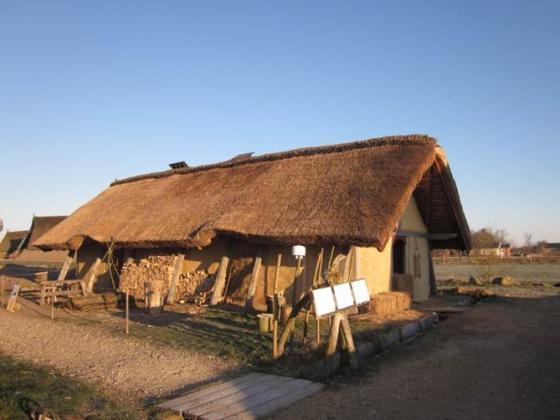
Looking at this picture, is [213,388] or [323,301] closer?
[213,388]

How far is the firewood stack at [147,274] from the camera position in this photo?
618 inches

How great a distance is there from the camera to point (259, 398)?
5898 millimetres

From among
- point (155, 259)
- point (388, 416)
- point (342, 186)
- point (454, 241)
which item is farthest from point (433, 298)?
point (388, 416)

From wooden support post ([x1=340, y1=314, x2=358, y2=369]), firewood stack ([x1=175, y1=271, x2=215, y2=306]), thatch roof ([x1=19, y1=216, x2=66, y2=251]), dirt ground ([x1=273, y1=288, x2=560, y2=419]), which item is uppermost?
thatch roof ([x1=19, y1=216, x2=66, y2=251])

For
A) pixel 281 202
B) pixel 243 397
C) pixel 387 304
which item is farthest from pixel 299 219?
pixel 243 397

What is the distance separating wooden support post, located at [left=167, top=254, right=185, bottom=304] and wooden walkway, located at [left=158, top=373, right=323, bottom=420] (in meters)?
8.61

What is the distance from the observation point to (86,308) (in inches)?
556

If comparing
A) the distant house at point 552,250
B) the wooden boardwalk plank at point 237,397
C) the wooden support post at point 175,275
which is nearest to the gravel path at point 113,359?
the wooden boardwalk plank at point 237,397

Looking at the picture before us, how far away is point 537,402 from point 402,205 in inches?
243

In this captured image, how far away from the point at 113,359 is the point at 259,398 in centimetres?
360

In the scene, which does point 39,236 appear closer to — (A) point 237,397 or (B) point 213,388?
(B) point 213,388

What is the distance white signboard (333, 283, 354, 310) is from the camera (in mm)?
7391

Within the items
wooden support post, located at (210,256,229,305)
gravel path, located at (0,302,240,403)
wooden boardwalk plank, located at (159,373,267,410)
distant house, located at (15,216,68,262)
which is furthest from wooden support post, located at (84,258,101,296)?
distant house, located at (15,216,68,262)

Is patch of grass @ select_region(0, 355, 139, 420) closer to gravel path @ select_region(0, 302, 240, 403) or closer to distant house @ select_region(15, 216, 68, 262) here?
gravel path @ select_region(0, 302, 240, 403)
